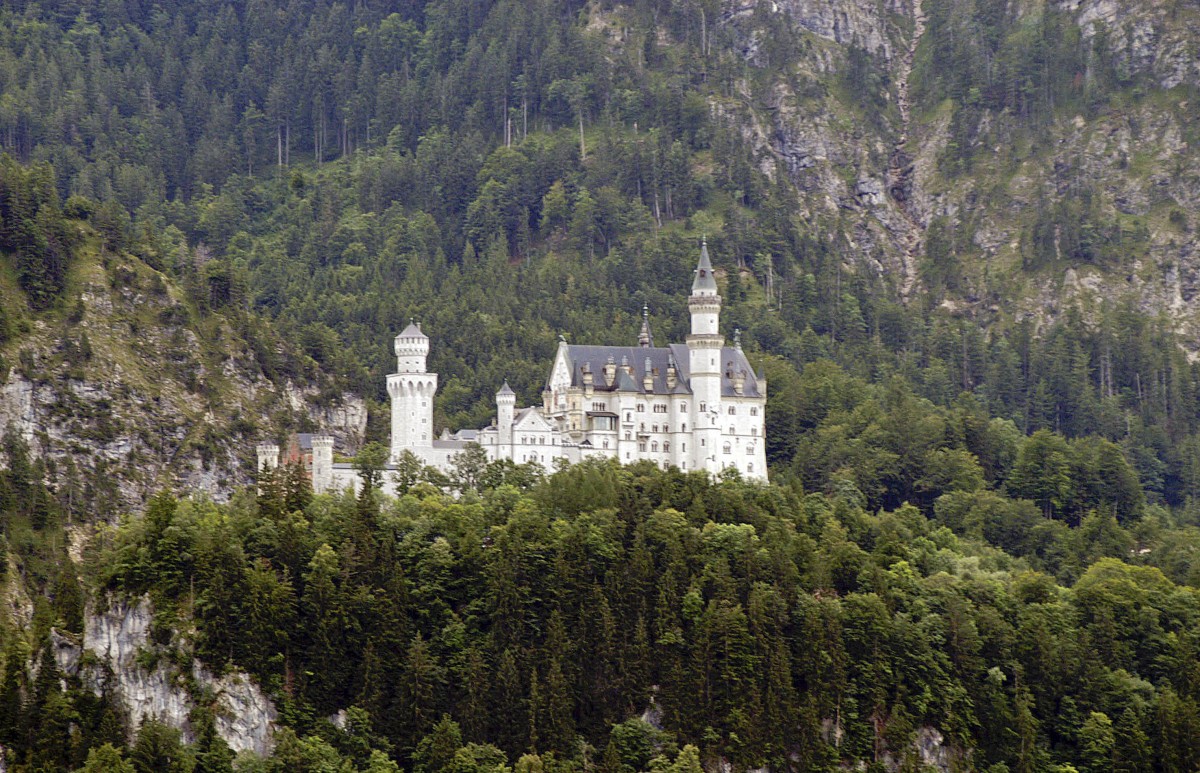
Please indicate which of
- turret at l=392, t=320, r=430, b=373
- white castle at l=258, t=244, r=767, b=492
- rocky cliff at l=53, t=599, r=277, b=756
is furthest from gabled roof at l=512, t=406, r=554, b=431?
rocky cliff at l=53, t=599, r=277, b=756

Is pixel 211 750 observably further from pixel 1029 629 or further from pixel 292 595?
pixel 1029 629

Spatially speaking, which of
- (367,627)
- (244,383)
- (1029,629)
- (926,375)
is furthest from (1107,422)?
(367,627)

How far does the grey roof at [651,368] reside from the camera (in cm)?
13175

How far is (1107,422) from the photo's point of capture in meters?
191

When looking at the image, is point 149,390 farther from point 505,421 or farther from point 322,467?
point 505,421

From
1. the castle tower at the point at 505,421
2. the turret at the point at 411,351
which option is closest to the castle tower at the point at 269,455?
the turret at the point at 411,351

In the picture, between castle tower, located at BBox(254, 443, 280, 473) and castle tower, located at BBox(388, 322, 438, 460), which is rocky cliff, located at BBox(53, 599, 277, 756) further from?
castle tower, located at BBox(388, 322, 438, 460)

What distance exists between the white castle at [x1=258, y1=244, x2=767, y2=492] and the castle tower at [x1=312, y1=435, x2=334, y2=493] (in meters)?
0.09

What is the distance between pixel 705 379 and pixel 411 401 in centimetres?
1923

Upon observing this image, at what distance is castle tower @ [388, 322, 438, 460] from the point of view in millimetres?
126375

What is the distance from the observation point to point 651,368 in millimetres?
132750

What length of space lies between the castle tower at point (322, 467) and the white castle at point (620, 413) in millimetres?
87

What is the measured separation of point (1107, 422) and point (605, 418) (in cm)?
7683

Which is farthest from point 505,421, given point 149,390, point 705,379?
point 149,390
